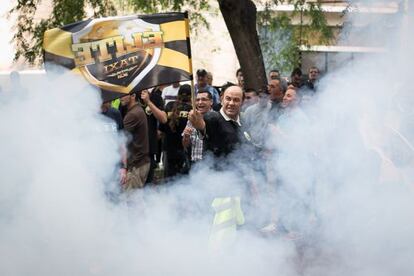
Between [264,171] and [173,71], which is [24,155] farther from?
[264,171]

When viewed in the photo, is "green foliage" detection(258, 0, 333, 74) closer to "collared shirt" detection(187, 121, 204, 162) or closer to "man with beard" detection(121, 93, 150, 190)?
"man with beard" detection(121, 93, 150, 190)

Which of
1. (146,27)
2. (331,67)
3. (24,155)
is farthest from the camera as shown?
(331,67)

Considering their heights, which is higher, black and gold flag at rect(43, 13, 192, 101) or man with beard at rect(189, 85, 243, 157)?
black and gold flag at rect(43, 13, 192, 101)

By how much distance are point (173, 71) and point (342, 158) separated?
172cm

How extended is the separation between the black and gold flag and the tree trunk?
12.4 ft

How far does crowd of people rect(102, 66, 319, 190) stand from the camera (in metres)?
6.64

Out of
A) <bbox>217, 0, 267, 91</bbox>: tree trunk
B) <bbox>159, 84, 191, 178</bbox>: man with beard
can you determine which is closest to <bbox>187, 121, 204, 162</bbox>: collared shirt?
<bbox>159, 84, 191, 178</bbox>: man with beard

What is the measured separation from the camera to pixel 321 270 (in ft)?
22.4

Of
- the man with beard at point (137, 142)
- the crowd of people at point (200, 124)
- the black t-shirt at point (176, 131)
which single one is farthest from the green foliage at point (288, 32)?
the man with beard at point (137, 142)

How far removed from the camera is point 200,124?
637cm

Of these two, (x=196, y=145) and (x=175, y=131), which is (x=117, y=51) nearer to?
(x=196, y=145)

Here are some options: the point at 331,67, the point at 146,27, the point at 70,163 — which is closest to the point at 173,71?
the point at 146,27

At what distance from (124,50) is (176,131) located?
212cm

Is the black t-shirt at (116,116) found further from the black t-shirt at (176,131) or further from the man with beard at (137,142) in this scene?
the black t-shirt at (176,131)
